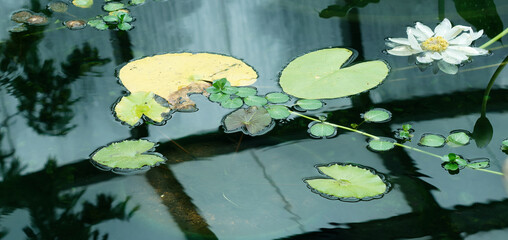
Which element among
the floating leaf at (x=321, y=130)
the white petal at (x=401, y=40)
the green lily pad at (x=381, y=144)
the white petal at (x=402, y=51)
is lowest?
the green lily pad at (x=381, y=144)

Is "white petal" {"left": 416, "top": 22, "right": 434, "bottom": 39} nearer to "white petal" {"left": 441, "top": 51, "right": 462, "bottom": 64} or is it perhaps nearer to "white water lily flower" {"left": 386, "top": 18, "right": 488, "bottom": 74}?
"white water lily flower" {"left": 386, "top": 18, "right": 488, "bottom": 74}

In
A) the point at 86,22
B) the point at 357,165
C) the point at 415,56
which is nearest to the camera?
the point at 357,165

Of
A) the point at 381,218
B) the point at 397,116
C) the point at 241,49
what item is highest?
the point at 241,49

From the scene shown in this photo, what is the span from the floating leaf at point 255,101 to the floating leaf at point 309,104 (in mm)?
100

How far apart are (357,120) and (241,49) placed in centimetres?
58

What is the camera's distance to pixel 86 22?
88.7 inches

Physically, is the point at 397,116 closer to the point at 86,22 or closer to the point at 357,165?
the point at 357,165

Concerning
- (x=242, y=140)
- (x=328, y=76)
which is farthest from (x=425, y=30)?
(x=242, y=140)

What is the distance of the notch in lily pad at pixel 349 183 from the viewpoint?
136cm

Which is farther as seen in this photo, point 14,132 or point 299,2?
point 299,2

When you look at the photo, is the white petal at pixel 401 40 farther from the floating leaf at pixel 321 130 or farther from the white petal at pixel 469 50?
the floating leaf at pixel 321 130

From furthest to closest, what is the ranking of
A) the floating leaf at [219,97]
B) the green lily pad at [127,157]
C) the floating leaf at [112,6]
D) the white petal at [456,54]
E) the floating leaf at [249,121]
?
the floating leaf at [112,6] → the white petal at [456,54] → the floating leaf at [219,97] → the floating leaf at [249,121] → the green lily pad at [127,157]

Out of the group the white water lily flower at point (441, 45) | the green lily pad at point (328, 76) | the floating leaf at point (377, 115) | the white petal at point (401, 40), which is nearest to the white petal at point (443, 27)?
the white water lily flower at point (441, 45)

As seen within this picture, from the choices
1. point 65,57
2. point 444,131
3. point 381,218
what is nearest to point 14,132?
point 65,57
